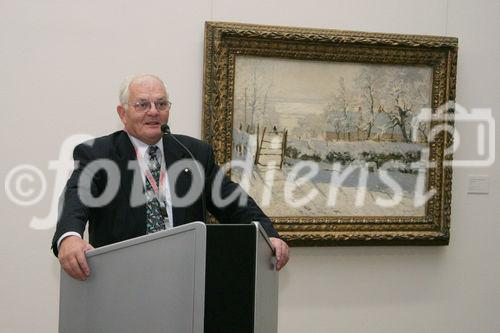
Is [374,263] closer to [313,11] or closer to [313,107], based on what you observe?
[313,107]

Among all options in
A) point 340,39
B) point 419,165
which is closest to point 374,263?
point 419,165

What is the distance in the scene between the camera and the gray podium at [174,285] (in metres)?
1.45

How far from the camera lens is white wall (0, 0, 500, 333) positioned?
3135 millimetres

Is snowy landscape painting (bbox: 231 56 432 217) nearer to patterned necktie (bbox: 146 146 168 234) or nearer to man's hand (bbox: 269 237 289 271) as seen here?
patterned necktie (bbox: 146 146 168 234)

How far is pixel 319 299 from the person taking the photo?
137 inches

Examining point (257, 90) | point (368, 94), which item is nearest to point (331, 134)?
point (368, 94)

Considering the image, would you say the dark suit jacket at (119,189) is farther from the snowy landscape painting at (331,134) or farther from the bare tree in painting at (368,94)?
the bare tree in painting at (368,94)

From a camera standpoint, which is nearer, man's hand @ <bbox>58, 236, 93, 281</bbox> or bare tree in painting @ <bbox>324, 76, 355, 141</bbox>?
man's hand @ <bbox>58, 236, 93, 281</bbox>

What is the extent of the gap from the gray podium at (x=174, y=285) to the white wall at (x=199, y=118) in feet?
5.56

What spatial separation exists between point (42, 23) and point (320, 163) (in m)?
1.59

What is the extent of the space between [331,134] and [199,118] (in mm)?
721

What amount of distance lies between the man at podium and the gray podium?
417 mm

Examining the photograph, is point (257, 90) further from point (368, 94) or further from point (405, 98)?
point (405, 98)

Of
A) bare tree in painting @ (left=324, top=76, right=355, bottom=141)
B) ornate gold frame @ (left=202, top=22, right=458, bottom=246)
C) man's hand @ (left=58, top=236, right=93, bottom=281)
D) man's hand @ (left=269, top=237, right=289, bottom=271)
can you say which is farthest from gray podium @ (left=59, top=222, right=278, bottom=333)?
bare tree in painting @ (left=324, top=76, right=355, bottom=141)
